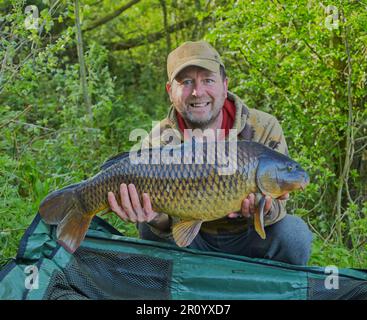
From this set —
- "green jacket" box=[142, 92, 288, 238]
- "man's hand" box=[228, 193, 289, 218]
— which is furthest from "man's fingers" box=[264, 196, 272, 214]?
"green jacket" box=[142, 92, 288, 238]

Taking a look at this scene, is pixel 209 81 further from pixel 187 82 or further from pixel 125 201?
pixel 125 201

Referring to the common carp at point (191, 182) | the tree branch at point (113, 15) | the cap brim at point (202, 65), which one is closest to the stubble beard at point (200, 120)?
the cap brim at point (202, 65)

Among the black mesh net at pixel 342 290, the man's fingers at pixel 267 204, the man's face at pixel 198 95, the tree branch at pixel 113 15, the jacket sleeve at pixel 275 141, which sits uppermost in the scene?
the tree branch at pixel 113 15

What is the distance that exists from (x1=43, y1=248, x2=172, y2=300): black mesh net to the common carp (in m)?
0.14

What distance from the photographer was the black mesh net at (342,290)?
1.94m

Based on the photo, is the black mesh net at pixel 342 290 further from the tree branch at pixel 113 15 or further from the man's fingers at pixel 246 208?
Result: the tree branch at pixel 113 15

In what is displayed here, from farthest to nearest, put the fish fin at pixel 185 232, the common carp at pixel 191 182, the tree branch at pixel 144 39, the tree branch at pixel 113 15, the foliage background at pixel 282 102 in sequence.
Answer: the tree branch at pixel 144 39 < the tree branch at pixel 113 15 < the foliage background at pixel 282 102 < the fish fin at pixel 185 232 < the common carp at pixel 191 182

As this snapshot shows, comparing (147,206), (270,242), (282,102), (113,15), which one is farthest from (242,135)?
(113,15)

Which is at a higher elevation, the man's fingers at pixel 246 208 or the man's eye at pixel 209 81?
the man's eye at pixel 209 81

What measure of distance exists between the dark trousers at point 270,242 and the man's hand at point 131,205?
0.27 m

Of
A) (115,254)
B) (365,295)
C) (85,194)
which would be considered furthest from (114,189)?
(365,295)

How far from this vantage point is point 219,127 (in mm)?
2285

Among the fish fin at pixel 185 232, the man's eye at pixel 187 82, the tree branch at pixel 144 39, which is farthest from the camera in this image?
the tree branch at pixel 144 39
